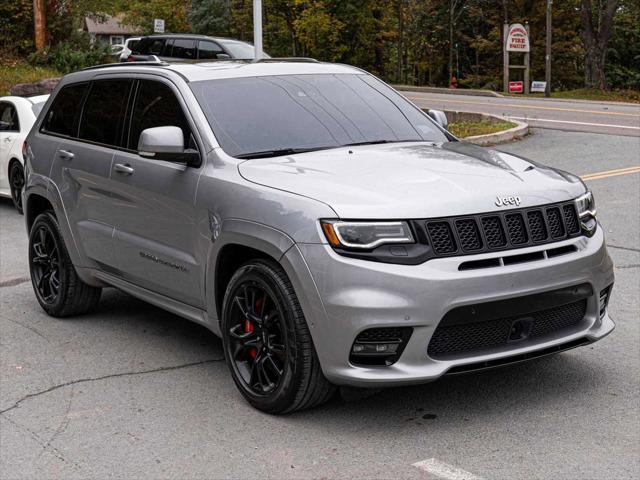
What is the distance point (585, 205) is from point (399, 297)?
133 centimetres

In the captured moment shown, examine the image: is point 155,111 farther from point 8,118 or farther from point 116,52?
point 116,52

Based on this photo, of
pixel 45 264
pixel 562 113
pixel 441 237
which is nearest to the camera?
pixel 441 237

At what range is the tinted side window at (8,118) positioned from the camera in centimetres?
1342

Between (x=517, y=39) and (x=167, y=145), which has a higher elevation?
(x=517, y=39)

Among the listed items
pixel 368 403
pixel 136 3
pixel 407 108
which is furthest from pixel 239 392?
pixel 136 3

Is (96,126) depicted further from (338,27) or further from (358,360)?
(338,27)

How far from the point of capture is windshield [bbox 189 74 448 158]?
19.0 ft

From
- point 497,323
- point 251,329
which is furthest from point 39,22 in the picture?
point 497,323

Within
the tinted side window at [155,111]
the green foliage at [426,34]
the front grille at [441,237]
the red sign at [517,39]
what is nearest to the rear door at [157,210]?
the tinted side window at [155,111]

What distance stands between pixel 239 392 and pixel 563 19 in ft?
169

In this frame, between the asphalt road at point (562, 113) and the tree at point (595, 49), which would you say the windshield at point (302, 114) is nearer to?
the asphalt road at point (562, 113)

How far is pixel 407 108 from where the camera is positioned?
6.60m

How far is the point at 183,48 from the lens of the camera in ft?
94.3

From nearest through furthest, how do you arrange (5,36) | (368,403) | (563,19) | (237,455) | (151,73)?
(237,455) < (368,403) < (151,73) < (5,36) < (563,19)
